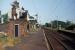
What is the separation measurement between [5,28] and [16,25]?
2.73 meters

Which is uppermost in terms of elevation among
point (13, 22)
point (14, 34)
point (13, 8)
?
point (13, 8)

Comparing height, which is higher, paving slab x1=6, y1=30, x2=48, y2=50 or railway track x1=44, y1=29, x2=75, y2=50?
paving slab x1=6, y1=30, x2=48, y2=50

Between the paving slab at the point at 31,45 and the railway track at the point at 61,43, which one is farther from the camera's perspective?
the railway track at the point at 61,43

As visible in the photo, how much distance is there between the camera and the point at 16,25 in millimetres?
41031

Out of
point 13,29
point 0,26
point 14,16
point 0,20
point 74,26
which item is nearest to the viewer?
point 13,29

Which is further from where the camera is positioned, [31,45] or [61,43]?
[61,43]

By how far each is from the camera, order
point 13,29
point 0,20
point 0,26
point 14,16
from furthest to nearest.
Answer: point 0,20
point 14,16
point 0,26
point 13,29

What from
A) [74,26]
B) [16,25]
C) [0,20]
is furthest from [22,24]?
[74,26]

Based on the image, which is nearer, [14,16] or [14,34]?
[14,34]

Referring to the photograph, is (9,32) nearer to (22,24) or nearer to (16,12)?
(22,24)

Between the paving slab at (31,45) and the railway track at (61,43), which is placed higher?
the paving slab at (31,45)

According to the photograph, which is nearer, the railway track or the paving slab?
the paving slab

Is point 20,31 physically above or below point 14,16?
below

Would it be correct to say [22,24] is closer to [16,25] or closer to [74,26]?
[16,25]
